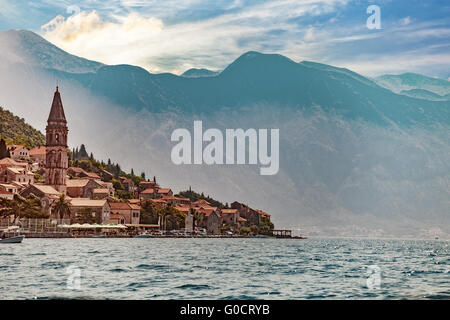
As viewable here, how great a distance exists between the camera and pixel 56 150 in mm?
143125

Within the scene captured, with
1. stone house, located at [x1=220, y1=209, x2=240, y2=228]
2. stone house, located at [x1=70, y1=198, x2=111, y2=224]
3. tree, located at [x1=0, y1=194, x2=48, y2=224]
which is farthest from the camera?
stone house, located at [x1=220, y1=209, x2=240, y2=228]

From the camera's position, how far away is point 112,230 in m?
126

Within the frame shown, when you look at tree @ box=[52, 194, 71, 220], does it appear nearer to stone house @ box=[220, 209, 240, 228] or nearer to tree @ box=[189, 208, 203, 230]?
tree @ box=[189, 208, 203, 230]

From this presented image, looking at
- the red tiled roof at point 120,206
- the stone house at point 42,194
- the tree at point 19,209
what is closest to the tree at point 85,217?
the stone house at point 42,194

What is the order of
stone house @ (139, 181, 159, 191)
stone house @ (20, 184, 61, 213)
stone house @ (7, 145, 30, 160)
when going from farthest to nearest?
1. stone house @ (139, 181, 159, 191)
2. stone house @ (7, 145, 30, 160)
3. stone house @ (20, 184, 61, 213)

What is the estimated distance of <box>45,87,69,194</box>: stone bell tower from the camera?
459 feet

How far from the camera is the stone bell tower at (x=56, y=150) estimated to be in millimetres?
139875

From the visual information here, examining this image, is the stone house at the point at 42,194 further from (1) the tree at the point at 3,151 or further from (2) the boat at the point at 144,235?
(1) the tree at the point at 3,151

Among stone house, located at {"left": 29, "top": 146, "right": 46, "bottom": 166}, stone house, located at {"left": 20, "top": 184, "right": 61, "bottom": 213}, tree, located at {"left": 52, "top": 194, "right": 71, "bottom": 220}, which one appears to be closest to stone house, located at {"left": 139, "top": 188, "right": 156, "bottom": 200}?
stone house, located at {"left": 29, "top": 146, "right": 46, "bottom": 166}

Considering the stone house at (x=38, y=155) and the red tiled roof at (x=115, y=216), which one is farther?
the stone house at (x=38, y=155)

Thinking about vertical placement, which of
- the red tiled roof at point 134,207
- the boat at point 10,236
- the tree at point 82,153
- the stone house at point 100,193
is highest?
the tree at point 82,153

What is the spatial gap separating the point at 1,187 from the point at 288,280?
3895 inches
